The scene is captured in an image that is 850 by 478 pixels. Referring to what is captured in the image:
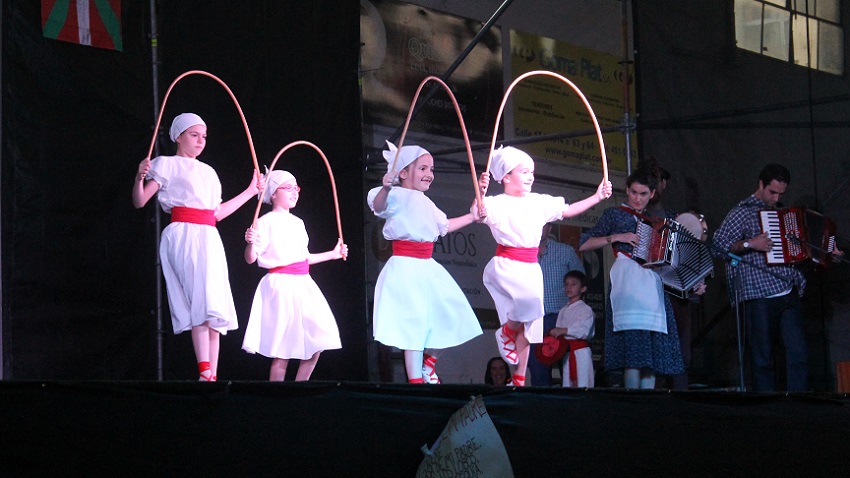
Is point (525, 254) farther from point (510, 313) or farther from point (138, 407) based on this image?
point (138, 407)

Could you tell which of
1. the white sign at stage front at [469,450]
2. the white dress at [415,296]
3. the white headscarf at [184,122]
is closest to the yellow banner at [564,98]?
the white dress at [415,296]

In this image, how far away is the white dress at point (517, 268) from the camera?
23.7 ft

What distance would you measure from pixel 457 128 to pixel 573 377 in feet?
9.71

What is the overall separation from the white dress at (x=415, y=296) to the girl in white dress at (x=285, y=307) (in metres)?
0.81

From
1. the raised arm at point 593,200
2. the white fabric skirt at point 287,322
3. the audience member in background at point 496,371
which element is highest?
the raised arm at point 593,200

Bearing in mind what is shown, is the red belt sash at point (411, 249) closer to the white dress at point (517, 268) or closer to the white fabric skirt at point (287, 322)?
the white dress at point (517, 268)

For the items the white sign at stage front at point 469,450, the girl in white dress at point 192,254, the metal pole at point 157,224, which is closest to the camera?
the white sign at stage front at point 469,450

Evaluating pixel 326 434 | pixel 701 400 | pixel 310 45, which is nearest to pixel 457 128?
pixel 310 45

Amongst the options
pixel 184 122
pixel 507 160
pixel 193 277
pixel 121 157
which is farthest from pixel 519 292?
pixel 121 157

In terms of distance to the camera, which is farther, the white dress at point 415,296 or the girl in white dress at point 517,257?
the girl in white dress at point 517,257

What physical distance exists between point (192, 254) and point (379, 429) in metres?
2.91

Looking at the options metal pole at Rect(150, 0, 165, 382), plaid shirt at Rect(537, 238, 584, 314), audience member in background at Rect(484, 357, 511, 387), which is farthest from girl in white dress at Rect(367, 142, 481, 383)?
audience member in background at Rect(484, 357, 511, 387)

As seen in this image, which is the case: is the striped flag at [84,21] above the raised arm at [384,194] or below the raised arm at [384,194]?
above

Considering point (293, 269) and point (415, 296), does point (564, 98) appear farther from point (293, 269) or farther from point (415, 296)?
point (415, 296)
